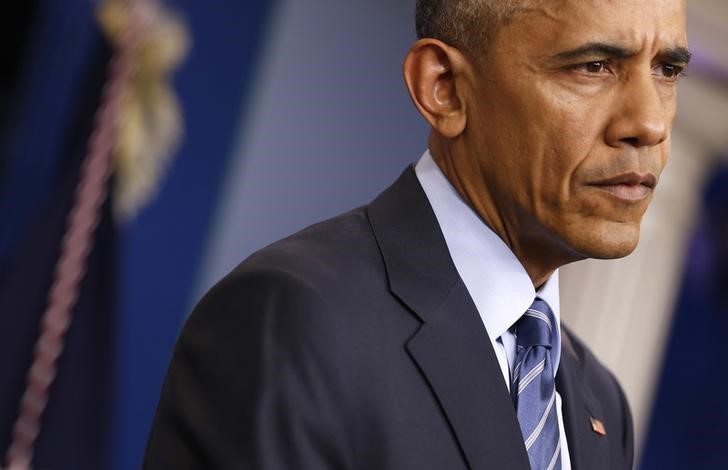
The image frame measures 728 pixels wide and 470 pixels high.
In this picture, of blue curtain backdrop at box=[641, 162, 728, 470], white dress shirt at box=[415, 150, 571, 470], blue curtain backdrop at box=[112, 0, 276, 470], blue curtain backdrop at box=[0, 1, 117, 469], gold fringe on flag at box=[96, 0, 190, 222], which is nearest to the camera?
white dress shirt at box=[415, 150, 571, 470]

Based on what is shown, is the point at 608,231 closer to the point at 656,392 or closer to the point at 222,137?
the point at 222,137

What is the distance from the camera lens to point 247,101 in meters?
3.74

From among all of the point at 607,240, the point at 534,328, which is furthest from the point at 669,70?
the point at 534,328

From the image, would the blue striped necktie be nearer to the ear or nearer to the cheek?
the cheek

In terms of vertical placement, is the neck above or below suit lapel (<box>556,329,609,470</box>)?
above

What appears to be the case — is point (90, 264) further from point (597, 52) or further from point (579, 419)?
point (597, 52)

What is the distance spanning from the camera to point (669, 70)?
155 centimetres

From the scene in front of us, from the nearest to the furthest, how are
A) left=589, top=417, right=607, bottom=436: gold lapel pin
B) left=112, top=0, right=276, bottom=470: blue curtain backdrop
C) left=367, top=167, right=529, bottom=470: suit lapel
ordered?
left=367, top=167, right=529, bottom=470: suit lapel
left=589, top=417, right=607, bottom=436: gold lapel pin
left=112, top=0, right=276, bottom=470: blue curtain backdrop

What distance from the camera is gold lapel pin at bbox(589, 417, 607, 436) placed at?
1661 mm

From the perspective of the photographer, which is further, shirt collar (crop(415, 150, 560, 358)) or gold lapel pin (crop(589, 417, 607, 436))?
gold lapel pin (crop(589, 417, 607, 436))

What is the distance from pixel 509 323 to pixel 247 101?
236 cm

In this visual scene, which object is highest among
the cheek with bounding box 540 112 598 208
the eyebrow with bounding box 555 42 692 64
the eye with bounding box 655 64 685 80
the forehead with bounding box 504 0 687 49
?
the forehead with bounding box 504 0 687 49

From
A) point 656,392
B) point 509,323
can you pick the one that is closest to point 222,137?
point 509,323

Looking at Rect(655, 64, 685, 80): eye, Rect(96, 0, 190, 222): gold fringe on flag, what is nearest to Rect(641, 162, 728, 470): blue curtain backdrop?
Rect(96, 0, 190, 222): gold fringe on flag
